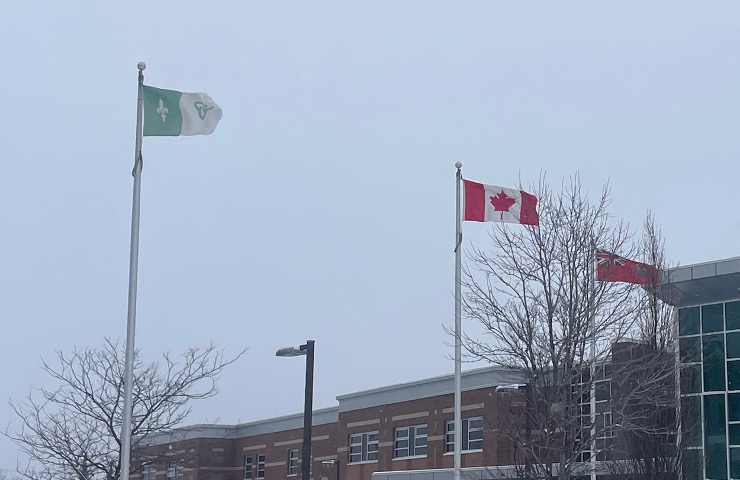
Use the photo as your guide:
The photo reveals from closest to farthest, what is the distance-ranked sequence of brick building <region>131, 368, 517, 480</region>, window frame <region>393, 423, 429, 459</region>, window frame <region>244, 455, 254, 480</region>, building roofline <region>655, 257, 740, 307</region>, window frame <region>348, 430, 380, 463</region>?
building roofline <region>655, 257, 740, 307</region>, brick building <region>131, 368, 517, 480</region>, window frame <region>393, 423, 429, 459</region>, window frame <region>348, 430, 380, 463</region>, window frame <region>244, 455, 254, 480</region>

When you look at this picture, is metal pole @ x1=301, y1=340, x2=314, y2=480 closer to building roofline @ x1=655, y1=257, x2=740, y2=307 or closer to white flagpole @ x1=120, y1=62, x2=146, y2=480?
white flagpole @ x1=120, y1=62, x2=146, y2=480

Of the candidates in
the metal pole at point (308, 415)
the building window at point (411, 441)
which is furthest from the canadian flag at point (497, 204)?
the building window at point (411, 441)

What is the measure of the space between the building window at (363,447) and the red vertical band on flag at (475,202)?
27.0 metres

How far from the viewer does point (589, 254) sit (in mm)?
20938

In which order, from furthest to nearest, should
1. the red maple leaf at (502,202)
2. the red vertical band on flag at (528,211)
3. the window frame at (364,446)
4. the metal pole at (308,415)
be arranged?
1. the window frame at (364,446)
2. the metal pole at (308,415)
3. the red maple leaf at (502,202)
4. the red vertical band on flag at (528,211)

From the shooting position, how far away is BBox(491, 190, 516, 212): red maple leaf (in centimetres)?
2208

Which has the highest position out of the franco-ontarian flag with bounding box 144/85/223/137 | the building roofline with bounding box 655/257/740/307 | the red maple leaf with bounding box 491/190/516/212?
the franco-ontarian flag with bounding box 144/85/223/137

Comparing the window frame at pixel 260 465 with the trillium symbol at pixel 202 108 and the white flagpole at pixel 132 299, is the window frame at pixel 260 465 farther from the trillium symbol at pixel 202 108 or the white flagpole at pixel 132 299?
the trillium symbol at pixel 202 108

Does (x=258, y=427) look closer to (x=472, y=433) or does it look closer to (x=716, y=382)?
(x=472, y=433)

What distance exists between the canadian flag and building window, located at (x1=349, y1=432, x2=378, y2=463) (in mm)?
27022

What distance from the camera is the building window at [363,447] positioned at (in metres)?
47.9

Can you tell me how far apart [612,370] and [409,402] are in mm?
24066

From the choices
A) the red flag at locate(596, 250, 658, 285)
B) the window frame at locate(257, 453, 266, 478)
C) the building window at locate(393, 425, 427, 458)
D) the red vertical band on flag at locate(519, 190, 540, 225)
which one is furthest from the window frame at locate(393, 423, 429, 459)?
the red vertical band on flag at locate(519, 190, 540, 225)

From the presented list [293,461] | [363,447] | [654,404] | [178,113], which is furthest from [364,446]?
[178,113]
